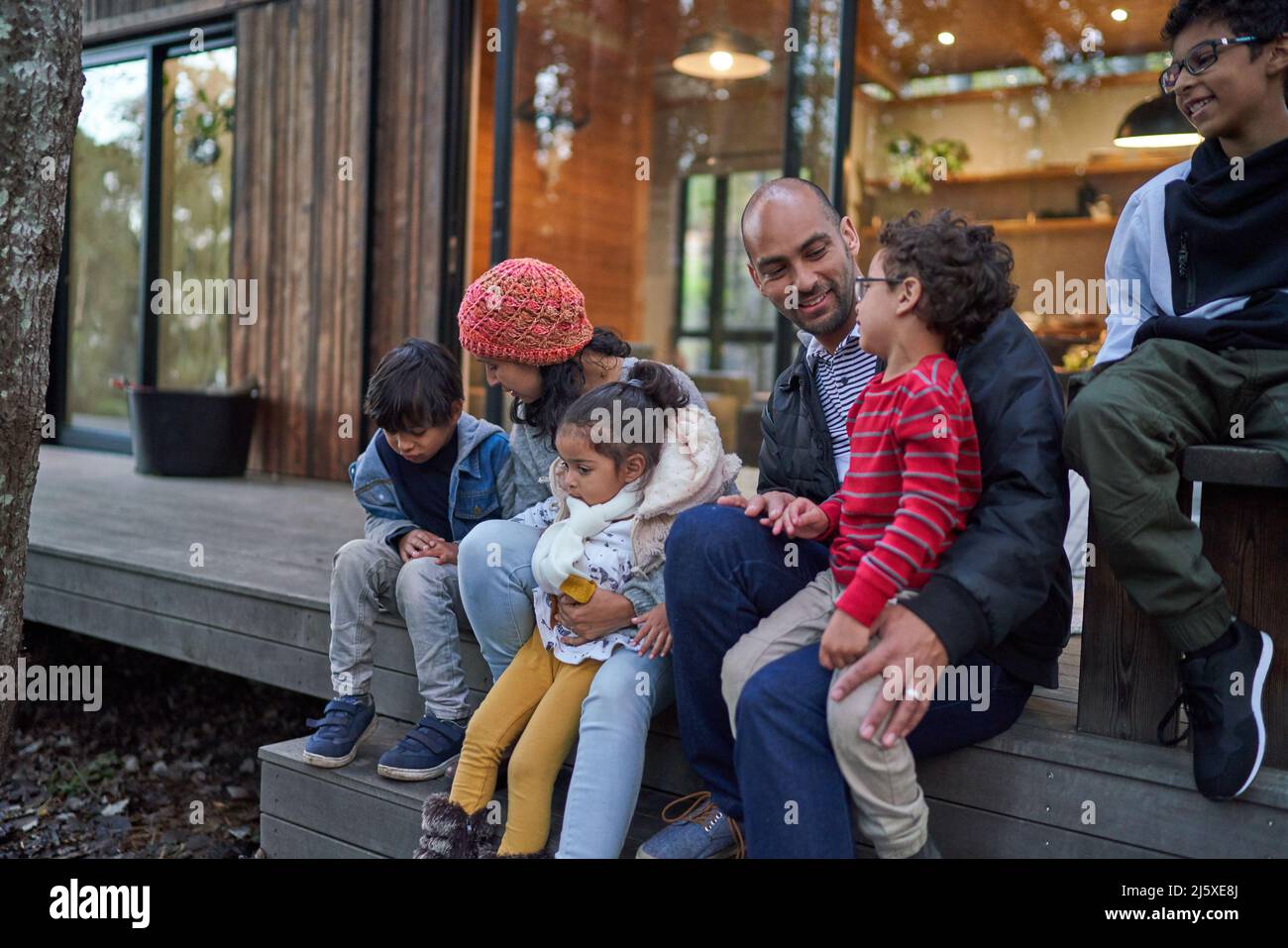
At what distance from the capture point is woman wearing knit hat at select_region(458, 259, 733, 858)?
5.59 feet

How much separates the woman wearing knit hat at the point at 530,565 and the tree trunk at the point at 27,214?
73cm

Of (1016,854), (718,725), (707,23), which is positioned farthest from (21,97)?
(707,23)

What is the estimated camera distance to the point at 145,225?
6184 mm

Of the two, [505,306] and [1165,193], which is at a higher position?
[1165,193]

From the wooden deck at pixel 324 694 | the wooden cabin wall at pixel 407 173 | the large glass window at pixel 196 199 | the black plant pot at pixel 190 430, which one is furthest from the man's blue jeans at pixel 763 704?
the large glass window at pixel 196 199

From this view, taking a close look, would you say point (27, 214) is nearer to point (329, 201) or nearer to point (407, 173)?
point (407, 173)

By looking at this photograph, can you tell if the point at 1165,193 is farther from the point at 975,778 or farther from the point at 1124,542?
the point at 975,778

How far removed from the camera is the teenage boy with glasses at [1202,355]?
1456 mm

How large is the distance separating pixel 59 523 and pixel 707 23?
5391 mm

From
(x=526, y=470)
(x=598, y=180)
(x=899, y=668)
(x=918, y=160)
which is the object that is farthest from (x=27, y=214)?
(x=598, y=180)

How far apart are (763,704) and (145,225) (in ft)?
18.7

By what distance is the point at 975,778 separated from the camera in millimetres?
1653
